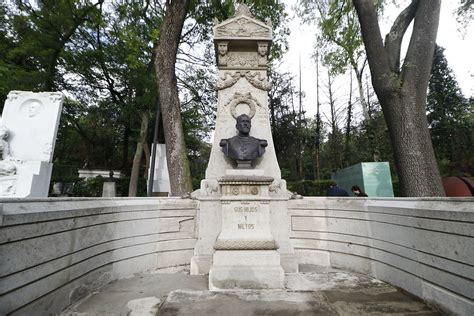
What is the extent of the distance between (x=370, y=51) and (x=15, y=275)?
846 cm

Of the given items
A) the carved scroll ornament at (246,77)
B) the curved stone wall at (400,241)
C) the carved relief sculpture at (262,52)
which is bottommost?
the curved stone wall at (400,241)

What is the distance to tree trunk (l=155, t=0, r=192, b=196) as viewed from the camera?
24.9ft

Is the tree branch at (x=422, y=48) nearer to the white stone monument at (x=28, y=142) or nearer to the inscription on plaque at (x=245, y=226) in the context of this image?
the inscription on plaque at (x=245, y=226)

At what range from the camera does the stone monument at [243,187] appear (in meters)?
3.74

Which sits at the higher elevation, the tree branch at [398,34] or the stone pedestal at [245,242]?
the tree branch at [398,34]

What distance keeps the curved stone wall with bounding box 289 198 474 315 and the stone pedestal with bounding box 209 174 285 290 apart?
1434mm

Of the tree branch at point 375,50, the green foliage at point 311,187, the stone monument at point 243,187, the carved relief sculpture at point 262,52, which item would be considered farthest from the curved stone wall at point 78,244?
the green foliage at point 311,187

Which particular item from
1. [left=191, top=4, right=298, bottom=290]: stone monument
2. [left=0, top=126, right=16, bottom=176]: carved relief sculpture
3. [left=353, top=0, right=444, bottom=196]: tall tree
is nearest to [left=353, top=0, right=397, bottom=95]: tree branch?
[left=353, top=0, right=444, bottom=196]: tall tree

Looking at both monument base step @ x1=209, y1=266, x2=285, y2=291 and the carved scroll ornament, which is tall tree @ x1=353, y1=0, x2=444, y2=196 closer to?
the carved scroll ornament

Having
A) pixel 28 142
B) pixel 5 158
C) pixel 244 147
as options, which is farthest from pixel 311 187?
pixel 5 158

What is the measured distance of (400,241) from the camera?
11.8 feet

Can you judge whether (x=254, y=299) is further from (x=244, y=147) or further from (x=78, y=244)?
(x=244, y=147)

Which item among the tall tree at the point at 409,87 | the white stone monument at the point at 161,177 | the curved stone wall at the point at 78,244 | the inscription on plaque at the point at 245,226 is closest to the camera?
the curved stone wall at the point at 78,244

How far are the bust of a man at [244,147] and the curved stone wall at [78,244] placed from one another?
4.80 ft
